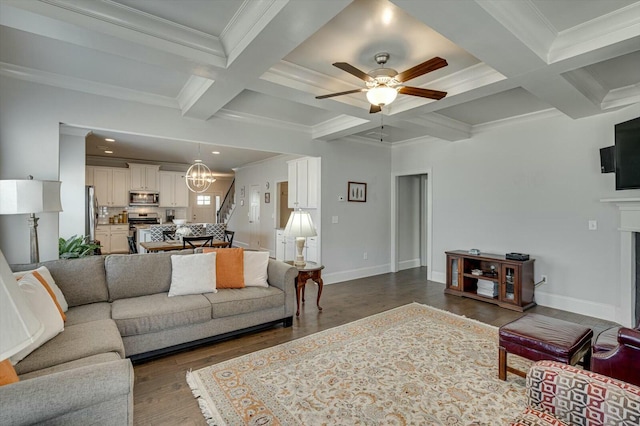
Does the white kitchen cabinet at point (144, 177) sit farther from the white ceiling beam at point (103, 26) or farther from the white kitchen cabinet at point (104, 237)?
the white ceiling beam at point (103, 26)

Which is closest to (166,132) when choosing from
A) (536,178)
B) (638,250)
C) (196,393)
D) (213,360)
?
(213,360)

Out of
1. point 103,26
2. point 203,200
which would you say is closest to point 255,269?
point 103,26

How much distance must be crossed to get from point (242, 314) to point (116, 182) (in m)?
7.27

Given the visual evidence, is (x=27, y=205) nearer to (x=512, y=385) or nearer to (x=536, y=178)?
(x=512, y=385)

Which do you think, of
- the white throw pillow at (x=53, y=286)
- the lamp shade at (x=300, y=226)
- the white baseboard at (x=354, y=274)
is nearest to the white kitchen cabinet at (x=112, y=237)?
the white baseboard at (x=354, y=274)

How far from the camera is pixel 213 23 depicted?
91.6 inches

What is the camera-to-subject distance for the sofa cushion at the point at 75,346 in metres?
1.77

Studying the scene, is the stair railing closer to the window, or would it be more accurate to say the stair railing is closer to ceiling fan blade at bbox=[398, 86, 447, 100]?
the window

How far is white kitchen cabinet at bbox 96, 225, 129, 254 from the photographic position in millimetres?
8094

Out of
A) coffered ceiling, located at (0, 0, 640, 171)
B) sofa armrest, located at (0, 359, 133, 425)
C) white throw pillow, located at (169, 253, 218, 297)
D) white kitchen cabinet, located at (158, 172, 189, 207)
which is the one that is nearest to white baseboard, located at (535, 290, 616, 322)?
coffered ceiling, located at (0, 0, 640, 171)

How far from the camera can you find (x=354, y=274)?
5855 millimetres

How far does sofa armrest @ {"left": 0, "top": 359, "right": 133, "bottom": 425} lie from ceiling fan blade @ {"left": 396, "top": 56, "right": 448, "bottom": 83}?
257 cm

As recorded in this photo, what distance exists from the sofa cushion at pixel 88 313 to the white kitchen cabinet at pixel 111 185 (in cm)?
664

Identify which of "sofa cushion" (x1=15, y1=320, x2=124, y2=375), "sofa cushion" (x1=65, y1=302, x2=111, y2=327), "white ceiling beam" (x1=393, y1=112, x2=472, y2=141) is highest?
"white ceiling beam" (x1=393, y1=112, x2=472, y2=141)
